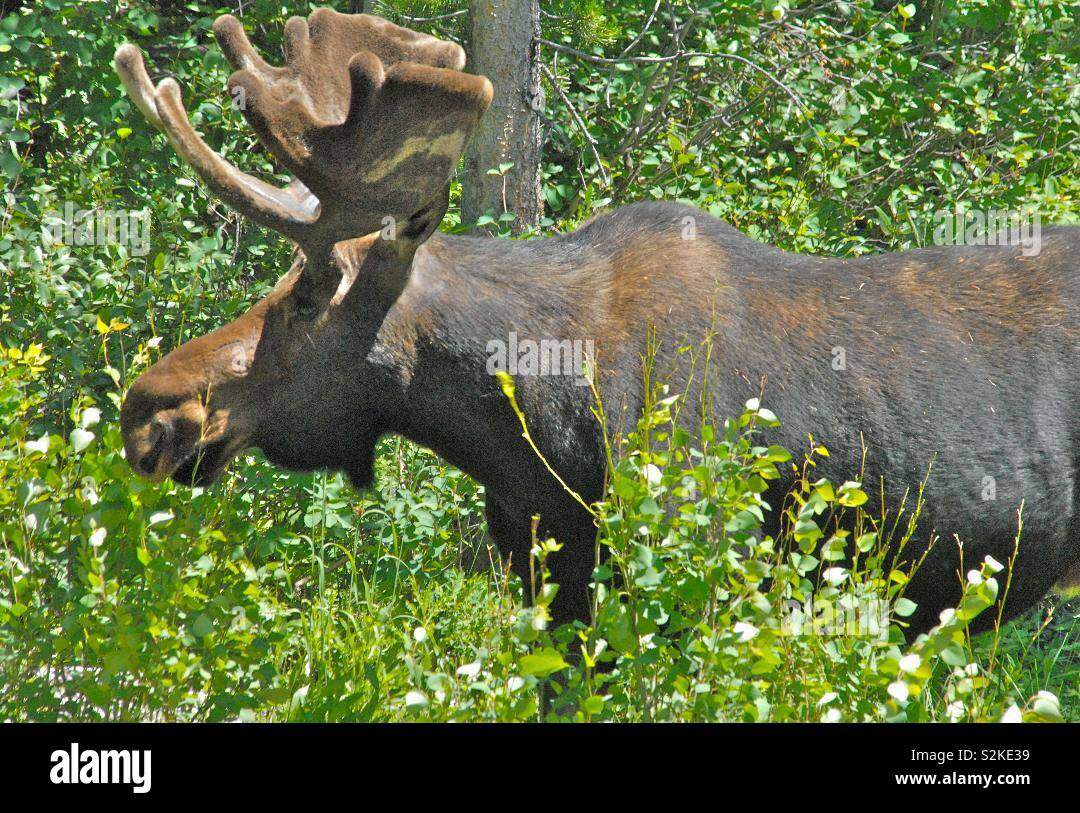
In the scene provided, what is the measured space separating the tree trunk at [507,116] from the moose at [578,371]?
1381 millimetres

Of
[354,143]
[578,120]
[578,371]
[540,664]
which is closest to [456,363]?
[578,371]

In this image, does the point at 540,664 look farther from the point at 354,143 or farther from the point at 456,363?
the point at 354,143

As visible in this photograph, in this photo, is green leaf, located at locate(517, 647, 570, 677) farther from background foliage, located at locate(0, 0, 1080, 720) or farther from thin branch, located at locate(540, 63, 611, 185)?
thin branch, located at locate(540, 63, 611, 185)

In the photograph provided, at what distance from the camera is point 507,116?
572 centimetres

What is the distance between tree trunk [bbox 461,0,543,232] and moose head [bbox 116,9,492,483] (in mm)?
1540

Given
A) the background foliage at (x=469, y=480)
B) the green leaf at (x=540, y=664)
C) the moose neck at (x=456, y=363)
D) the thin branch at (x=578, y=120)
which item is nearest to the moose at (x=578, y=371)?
the moose neck at (x=456, y=363)

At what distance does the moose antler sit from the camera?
11.5ft

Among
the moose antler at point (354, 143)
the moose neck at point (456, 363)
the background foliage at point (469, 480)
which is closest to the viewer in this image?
the background foliage at point (469, 480)

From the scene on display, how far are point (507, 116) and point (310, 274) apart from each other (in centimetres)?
210

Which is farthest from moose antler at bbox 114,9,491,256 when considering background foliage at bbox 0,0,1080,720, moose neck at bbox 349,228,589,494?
background foliage at bbox 0,0,1080,720

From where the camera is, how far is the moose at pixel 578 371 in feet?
12.6

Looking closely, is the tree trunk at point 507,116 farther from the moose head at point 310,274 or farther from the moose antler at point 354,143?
the moose antler at point 354,143
